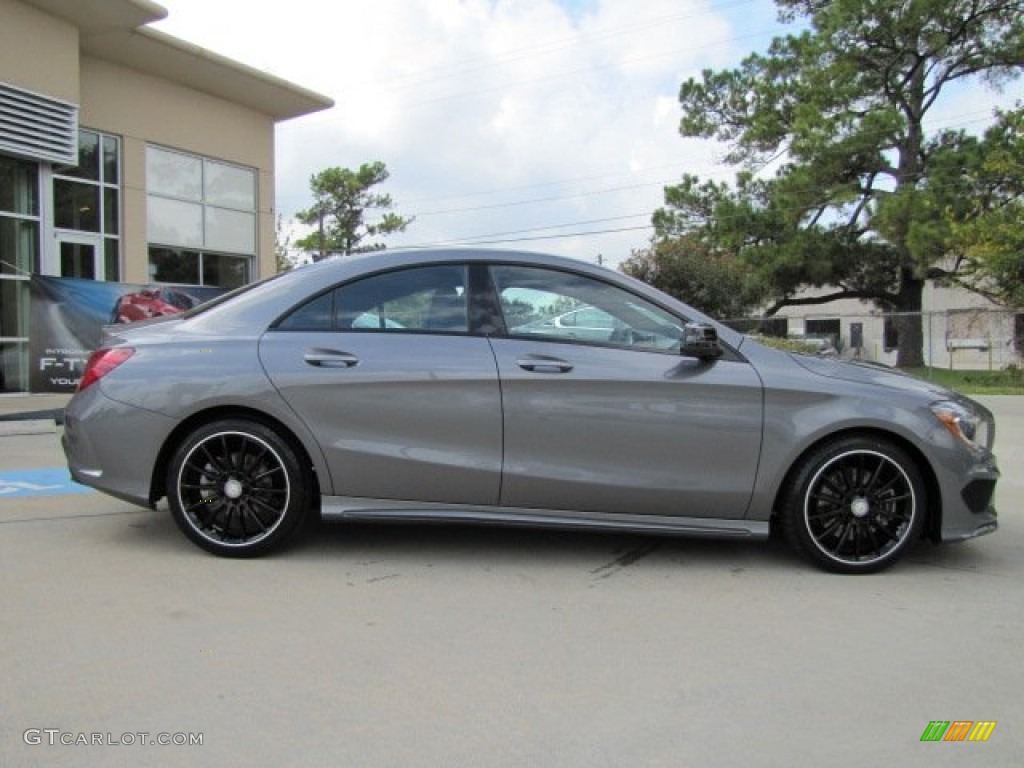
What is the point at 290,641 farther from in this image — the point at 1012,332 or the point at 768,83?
the point at 768,83

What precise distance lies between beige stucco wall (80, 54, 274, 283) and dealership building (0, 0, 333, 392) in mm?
21

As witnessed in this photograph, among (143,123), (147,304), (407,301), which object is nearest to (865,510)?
(407,301)

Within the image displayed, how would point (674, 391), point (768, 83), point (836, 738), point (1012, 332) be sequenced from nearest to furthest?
1. point (836, 738)
2. point (674, 391)
3. point (1012, 332)
4. point (768, 83)

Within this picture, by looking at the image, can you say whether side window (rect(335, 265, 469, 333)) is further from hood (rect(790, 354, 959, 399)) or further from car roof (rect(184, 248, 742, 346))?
hood (rect(790, 354, 959, 399))

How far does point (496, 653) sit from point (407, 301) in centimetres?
202

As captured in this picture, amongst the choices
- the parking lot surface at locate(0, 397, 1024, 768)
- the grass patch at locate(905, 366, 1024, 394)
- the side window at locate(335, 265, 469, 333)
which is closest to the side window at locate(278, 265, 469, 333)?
the side window at locate(335, 265, 469, 333)

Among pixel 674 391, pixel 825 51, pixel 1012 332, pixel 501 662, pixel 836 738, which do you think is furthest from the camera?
pixel 825 51

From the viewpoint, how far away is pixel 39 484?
6.57 m

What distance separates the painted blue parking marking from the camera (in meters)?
6.22

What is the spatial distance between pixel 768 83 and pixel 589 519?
3190 centimetres

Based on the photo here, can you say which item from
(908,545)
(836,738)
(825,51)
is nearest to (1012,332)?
(825,51)

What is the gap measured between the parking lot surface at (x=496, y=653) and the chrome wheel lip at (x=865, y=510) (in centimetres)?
12

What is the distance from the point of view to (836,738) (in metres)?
2.82

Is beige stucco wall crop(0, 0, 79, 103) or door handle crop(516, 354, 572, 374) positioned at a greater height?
beige stucco wall crop(0, 0, 79, 103)
